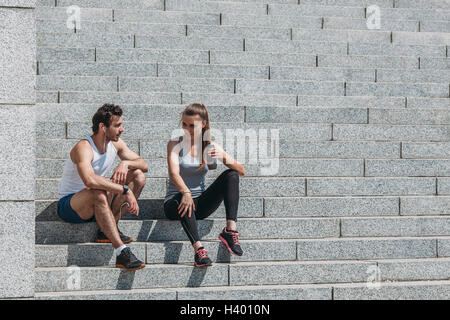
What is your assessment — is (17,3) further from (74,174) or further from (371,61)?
(371,61)

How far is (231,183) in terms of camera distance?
248 inches

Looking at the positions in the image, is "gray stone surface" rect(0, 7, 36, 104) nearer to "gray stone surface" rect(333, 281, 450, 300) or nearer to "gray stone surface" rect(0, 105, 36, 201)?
"gray stone surface" rect(0, 105, 36, 201)

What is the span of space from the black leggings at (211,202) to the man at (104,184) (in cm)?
37

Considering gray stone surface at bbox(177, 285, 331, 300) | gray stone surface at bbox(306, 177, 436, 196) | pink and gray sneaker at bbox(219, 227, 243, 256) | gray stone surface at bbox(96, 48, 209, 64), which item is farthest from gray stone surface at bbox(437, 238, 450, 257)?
gray stone surface at bbox(96, 48, 209, 64)

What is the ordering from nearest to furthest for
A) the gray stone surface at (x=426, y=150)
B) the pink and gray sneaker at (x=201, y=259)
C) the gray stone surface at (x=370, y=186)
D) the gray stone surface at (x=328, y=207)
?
the pink and gray sneaker at (x=201, y=259) < the gray stone surface at (x=328, y=207) < the gray stone surface at (x=370, y=186) < the gray stone surface at (x=426, y=150)

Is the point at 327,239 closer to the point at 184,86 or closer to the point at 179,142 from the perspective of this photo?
the point at 179,142

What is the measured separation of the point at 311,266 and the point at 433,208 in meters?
1.65

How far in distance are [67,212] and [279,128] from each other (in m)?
2.78

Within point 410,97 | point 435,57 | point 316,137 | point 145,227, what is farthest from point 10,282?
point 435,57

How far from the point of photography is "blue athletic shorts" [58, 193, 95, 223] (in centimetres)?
618

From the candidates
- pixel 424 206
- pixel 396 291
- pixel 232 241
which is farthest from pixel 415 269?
pixel 232 241

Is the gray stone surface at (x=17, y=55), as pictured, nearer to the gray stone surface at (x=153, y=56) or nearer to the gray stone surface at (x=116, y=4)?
the gray stone surface at (x=153, y=56)

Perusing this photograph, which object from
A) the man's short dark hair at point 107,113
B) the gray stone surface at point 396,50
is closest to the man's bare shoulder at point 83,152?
the man's short dark hair at point 107,113

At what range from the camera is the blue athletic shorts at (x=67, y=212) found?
6.18 metres
